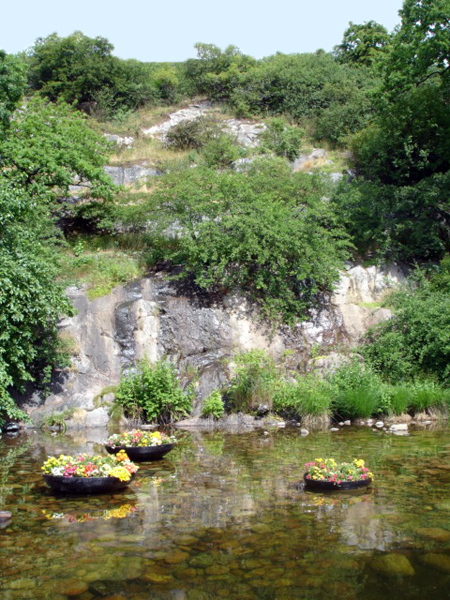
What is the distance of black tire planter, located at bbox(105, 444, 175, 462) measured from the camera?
28.9 feet

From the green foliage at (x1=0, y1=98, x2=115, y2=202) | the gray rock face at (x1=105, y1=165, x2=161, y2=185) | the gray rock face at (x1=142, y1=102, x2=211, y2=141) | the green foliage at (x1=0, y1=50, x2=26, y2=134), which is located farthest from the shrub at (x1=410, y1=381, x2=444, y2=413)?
the gray rock face at (x1=142, y1=102, x2=211, y2=141)

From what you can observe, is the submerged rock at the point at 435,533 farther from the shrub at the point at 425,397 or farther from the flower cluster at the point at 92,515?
the shrub at the point at 425,397

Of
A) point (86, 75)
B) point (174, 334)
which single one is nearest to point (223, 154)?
point (174, 334)

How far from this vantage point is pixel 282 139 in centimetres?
2912

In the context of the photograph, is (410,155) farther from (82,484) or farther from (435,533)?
(82,484)

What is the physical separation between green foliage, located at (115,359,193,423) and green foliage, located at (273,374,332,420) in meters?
2.49

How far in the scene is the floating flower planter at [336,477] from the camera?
272 inches

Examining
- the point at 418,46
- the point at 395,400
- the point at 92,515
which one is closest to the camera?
the point at 92,515

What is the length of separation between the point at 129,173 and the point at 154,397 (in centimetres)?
1575

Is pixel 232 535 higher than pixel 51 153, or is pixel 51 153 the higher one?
pixel 51 153

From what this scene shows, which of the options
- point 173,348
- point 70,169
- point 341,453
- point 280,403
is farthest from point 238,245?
point 341,453

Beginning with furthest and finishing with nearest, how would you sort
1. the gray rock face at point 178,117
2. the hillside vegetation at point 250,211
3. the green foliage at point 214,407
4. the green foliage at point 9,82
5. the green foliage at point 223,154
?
the gray rock face at point 178,117, the green foliage at point 223,154, the green foliage at point 9,82, the hillside vegetation at point 250,211, the green foliage at point 214,407

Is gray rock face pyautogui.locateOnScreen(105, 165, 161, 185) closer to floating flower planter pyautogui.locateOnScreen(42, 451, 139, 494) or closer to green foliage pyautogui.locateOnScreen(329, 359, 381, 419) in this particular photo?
green foliage pyautogui.locateOnScreen(329, 359, 381, 419)

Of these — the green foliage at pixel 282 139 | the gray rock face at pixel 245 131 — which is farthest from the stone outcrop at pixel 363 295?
the gray rock face at pixel 245 131
